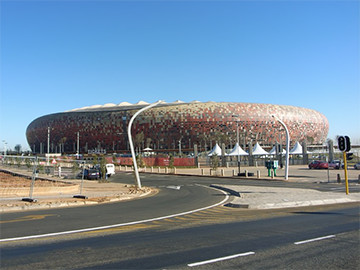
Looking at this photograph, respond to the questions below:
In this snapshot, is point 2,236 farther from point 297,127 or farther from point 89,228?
point 297,127

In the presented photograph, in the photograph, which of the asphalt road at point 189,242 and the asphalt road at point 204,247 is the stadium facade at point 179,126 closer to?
the asphalt road at point 189,242

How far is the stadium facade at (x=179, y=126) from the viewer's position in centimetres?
12075

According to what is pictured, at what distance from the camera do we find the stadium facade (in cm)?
12075

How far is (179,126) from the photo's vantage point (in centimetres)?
12056

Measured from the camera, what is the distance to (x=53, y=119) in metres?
133

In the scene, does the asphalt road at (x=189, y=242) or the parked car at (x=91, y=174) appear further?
the parked car at (x=91, y=174)

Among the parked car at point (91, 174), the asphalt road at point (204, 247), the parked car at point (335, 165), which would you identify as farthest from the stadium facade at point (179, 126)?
the asphalt road at point (204, 247)

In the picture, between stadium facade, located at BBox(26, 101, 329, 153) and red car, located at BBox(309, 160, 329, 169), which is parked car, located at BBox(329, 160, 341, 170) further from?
stadium facade, located at BBox(26, 101, 329, 153)

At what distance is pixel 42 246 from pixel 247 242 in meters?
4.45

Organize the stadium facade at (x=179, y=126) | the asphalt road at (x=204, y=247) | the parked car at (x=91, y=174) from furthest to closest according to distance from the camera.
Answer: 1. the stadium facade at (x=179, y=126)
2. the parked car at (x=91, y=174)
3. the asphalt road at (x=204, y=247)

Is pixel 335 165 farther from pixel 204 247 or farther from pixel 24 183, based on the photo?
pixel 204 247

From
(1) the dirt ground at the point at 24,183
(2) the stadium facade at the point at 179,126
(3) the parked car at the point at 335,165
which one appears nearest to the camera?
(1) the dirt ground at the point at 24,183

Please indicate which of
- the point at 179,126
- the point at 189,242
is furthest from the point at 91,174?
→ the point at 179,126

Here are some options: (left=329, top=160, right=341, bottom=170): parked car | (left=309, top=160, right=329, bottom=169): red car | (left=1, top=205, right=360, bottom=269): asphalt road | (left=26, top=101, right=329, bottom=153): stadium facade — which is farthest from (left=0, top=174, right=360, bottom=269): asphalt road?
(left=26, top=101, right=329, bottom=153): stadium facade
